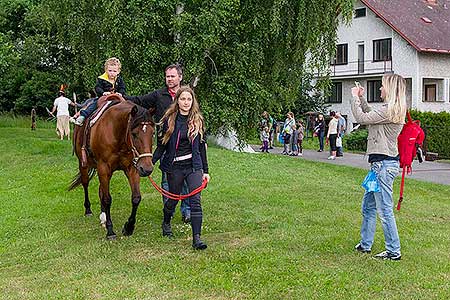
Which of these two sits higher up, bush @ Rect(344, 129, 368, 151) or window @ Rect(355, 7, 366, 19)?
window @ Rect(355, 7, 366, 19)

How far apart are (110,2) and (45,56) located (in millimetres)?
22680

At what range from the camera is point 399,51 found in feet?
144

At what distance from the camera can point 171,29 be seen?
21219 mm

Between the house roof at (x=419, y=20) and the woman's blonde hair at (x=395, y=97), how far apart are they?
36.4 meters

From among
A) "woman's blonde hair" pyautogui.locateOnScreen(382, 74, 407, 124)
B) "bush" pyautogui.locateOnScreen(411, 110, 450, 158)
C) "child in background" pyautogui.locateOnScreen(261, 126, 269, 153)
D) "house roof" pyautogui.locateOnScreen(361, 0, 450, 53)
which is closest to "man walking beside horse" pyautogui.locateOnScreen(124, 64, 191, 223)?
"woman's blonde hair" pyautogui.locateOnScreen(382, 74, 407, 124)

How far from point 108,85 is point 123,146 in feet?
5.26

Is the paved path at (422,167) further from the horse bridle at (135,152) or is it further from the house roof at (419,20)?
the house roof at (419,20)

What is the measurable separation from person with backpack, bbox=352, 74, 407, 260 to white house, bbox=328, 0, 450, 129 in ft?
119

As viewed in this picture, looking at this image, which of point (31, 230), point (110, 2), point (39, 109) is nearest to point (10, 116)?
point (39, 109)

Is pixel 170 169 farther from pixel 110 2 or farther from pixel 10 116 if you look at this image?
pixel 10 116

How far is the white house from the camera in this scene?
4359 cm

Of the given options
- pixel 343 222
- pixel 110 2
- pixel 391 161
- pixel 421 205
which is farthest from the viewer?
pixel 110 2

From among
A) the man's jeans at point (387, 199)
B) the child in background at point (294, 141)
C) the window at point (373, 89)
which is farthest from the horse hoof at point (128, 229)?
the window at point (373, 89)

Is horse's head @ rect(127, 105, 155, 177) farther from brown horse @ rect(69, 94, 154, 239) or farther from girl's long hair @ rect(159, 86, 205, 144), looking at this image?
girl's long hair @ rect(159, 86, 205, 144)
